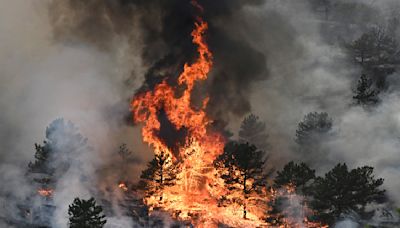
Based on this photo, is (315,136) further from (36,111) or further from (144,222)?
(36,111)

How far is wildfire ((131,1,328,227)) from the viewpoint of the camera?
5691cm

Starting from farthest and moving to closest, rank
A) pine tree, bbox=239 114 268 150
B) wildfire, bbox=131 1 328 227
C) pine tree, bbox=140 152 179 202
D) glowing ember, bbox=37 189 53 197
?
1. pine tree, bbox=239 114 268 150
2. glowing ember, bbox=37 189 53 197
3. wildfire, bbox=131 1 328 227
4. pine tree, bbox=140 152 179 202

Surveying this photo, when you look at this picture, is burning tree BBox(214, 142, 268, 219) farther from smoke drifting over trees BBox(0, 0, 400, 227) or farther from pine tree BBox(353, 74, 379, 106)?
pine tree BBox(353, 74, 379, 106)

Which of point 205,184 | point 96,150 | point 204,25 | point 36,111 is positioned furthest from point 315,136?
point 36,111

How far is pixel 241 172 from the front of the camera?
53375 mm

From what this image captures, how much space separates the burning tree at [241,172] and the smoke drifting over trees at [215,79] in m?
11.9

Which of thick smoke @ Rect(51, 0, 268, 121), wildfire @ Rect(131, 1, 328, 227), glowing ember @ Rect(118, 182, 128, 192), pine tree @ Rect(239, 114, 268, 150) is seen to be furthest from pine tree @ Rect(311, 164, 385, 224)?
thick smoke @ Rect(51, 0, 268, 121)

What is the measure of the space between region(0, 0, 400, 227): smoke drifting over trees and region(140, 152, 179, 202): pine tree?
4.56 meters

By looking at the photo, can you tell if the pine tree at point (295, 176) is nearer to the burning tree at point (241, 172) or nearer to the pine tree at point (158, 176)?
the burning tree at point (241, 172)

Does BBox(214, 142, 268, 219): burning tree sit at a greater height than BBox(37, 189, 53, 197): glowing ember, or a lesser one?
lesser

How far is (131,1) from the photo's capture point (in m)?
86.2

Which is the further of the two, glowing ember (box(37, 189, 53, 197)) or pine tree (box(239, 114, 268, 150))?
pine tree (box(239, 114, 268, 150))

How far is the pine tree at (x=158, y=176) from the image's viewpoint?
180 feet

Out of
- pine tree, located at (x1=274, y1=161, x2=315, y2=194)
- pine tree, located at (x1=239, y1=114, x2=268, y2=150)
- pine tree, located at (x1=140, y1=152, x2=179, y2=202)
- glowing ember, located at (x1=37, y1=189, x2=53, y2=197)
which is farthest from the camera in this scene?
pine tree, located at (x1=239, y1=114, x2=268, y2=150)
